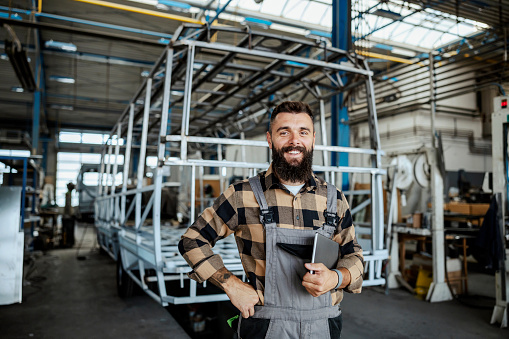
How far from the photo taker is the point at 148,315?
4.69 m

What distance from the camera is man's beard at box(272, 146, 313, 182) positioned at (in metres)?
1.64

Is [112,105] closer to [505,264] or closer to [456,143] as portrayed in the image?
[456,143]

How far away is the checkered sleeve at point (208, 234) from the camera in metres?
1.57

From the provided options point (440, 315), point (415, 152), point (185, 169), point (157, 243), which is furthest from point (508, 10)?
point (157, 243)

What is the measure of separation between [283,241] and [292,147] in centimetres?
40

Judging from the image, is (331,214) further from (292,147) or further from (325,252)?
(292,147)

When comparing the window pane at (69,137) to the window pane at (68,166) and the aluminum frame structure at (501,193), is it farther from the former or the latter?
the aluminum frame structure at (501,193)

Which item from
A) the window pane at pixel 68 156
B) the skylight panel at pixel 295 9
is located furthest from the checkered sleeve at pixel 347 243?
the window pane at pixel 68 156

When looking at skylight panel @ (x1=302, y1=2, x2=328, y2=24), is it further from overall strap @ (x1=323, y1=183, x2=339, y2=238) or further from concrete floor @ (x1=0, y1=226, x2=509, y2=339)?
overall strap @ (x1=323, y1=183, x2=339, y2=238)

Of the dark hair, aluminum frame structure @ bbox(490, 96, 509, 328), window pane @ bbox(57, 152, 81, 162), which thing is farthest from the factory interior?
window pane @ bbox(57, 152, 81, 162)

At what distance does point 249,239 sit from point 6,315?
4598 mm

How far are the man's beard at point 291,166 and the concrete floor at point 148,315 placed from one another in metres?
2.99

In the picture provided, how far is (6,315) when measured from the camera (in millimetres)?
4719

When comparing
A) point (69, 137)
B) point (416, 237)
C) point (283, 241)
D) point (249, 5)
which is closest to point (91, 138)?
point (69, 137)
